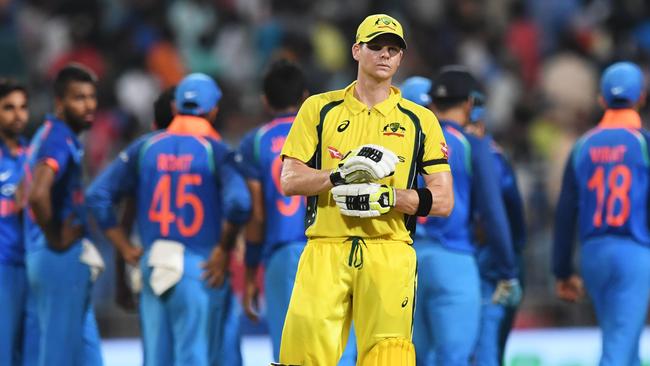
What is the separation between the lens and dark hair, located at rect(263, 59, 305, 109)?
1051 centimetres

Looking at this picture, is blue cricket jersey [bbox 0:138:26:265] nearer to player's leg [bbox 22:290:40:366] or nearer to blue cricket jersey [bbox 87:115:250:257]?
player's leg [bbox 22:290:40:366]

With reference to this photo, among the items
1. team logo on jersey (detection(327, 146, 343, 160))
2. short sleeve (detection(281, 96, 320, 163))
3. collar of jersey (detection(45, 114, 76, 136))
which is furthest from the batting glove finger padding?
collar of jersey (detection(45, 114, 76, 136))

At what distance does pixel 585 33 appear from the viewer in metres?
19.9

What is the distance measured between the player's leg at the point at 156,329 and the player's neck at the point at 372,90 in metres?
2.72

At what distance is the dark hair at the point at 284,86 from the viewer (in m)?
10.5

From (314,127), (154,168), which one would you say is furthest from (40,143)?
(314,127)

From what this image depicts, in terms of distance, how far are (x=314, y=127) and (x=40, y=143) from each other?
278 cm

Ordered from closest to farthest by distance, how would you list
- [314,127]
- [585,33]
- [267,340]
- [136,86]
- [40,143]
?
[314,127]
[40,143]
[267,340]
[136,86]
[585,33]

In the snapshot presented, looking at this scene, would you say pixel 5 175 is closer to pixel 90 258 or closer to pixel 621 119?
pixel 90 258

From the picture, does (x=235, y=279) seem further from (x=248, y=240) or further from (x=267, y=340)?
(x=248, y=240)

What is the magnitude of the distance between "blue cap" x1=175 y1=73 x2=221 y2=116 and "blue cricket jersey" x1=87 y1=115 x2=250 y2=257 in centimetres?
11

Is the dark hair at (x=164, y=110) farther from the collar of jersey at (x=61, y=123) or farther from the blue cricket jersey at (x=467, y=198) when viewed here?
the blue cricket jersey at (x=467, y=198)

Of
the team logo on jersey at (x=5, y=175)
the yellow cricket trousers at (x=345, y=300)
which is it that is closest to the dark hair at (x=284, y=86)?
the team logo on jersey at (x=5, y=175)

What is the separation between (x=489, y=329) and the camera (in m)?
11.2
